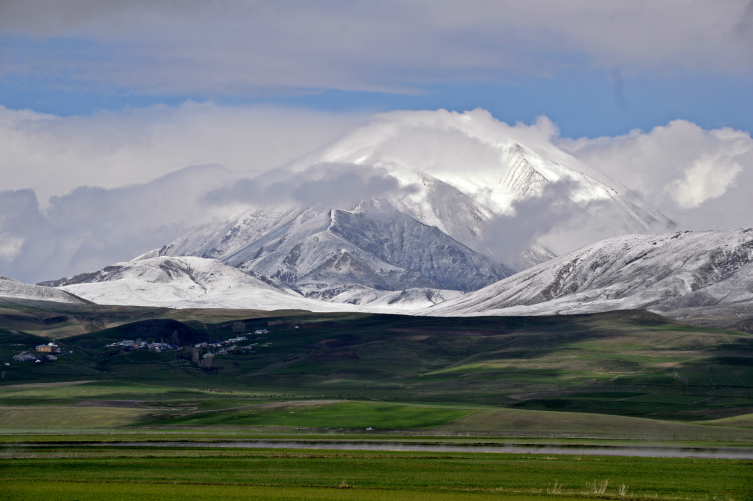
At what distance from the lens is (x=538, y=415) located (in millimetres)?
136375

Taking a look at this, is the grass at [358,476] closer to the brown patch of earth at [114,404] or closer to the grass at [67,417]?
the grass at [67,417]

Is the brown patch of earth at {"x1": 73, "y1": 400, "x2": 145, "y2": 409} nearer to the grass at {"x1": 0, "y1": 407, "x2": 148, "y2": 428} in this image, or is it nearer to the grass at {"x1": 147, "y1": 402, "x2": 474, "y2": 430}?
the grass at {"x1": 0, "y1": 407, "x2": 148, "y2": 428}

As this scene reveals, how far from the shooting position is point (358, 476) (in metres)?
68.1

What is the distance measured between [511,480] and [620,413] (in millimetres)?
95608

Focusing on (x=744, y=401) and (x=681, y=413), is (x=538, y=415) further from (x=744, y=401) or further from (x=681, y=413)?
(x=744, y=401)

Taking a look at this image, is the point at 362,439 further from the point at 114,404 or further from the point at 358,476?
the point at 114,404

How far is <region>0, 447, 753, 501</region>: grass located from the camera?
58938 millimetres

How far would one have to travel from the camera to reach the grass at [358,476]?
58.9 metres

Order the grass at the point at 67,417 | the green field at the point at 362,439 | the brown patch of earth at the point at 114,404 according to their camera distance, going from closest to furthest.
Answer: the green field at the point at 362,439 → the grass at the point at 67,417 → the brown patch of earth at the point at 114,404

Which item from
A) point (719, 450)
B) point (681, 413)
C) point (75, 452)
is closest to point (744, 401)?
point (681, 413)

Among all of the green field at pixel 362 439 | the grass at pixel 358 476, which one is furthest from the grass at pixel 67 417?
the grass at pixel 358 476

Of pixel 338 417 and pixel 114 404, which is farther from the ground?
pixel 338 417

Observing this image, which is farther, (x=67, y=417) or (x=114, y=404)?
(x=114, y=404)

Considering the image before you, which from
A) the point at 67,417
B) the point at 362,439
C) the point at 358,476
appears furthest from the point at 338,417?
the point at 358,476
